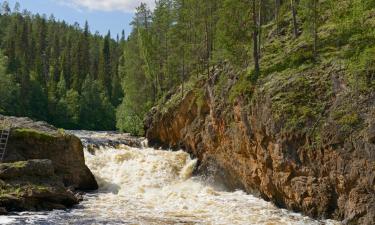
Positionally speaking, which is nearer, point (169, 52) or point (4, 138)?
point (4, 138)

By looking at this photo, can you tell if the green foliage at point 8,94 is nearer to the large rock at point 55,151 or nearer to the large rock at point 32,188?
the large rock at point 55,151

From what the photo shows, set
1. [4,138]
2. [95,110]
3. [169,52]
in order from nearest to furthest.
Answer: [4,138]
[169,52]
[95,110]

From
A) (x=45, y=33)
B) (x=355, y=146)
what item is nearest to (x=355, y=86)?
(x=355, y=146)

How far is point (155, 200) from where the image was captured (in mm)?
22922

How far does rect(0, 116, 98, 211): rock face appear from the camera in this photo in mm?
19844

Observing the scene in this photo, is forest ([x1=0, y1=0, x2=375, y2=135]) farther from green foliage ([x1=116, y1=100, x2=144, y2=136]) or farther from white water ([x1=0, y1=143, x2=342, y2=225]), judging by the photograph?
white water ([x1=0, y1=143, x2=342, y2=225])

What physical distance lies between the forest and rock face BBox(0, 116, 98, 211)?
1051 centimetres

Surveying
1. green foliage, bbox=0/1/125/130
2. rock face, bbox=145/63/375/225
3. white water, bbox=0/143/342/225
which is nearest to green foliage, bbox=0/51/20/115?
green foliage, bbox=0/1/125/130

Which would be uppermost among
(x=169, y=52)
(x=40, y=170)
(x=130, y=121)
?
(x=169, y=52)

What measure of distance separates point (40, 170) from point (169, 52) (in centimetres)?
3060

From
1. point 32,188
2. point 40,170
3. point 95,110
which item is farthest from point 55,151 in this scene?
point 95,110

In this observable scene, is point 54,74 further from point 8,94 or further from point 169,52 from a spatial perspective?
point 169,52

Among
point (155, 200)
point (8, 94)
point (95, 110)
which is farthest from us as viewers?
point (95, 110)

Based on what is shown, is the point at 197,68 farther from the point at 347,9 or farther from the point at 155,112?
the point at 347,9
